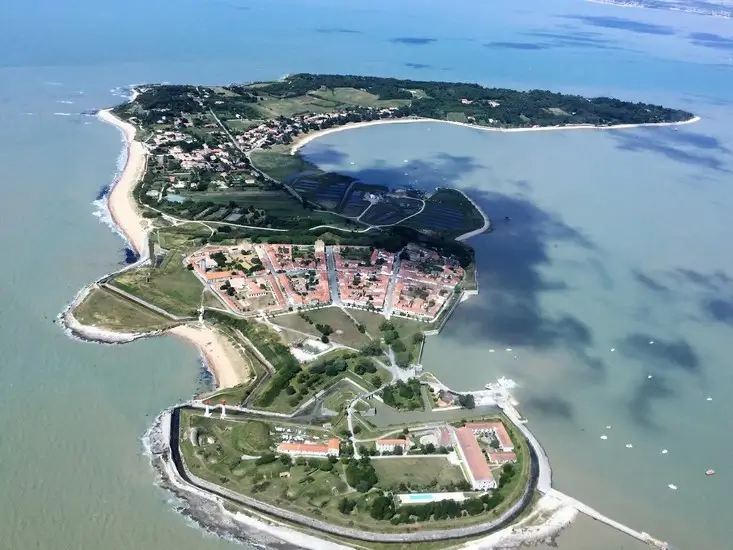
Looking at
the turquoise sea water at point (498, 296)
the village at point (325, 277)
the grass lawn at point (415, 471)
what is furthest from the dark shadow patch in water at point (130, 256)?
the grass lawn at point (415, 471)

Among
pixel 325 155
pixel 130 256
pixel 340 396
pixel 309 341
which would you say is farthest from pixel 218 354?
pixel 325 155

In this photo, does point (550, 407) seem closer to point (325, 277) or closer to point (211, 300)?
point (325, 277)

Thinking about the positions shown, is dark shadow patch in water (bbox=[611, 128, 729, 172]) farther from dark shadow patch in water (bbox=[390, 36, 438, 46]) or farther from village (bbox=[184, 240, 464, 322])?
dark shadow patch in water (bbox=[390, 36, 438, 46])

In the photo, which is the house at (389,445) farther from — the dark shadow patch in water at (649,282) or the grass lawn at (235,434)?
the dark shadow patch in water at (649,282)

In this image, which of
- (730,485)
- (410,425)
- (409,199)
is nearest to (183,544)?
(410,425)

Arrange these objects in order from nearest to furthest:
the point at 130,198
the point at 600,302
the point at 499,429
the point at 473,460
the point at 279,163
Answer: the point at 473,460 < the point at 499,429 < the point at 600,302 < the point at 130,198 < the point at 279,163

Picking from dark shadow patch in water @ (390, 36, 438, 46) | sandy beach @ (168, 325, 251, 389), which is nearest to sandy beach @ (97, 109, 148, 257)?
sandy beach @ (168, 325, 251, 389)

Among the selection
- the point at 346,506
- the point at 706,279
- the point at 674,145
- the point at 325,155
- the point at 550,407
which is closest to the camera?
the point at 346,506

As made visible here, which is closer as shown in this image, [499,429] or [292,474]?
[292,474]
